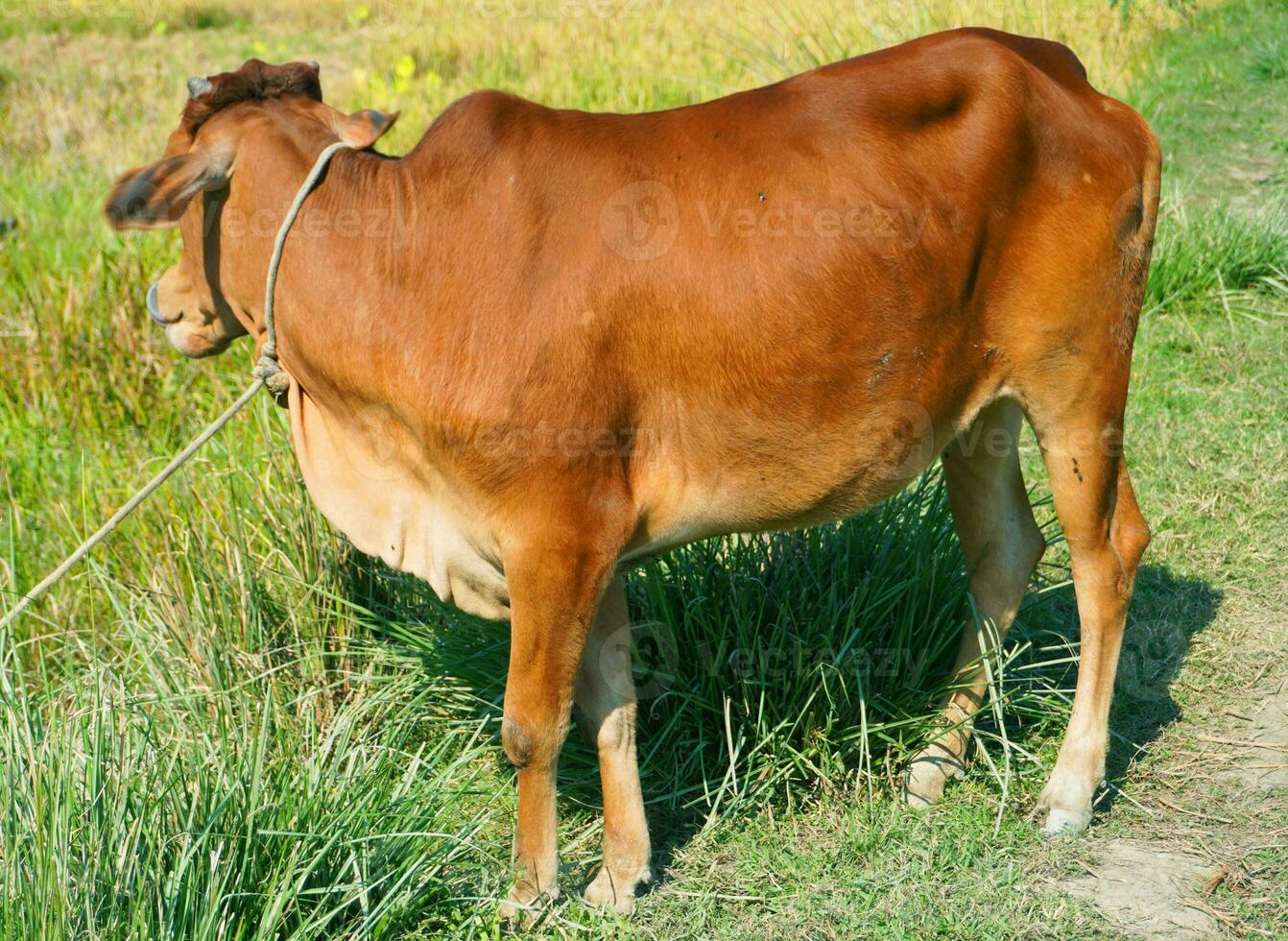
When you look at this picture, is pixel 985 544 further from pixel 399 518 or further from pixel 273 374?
pixel 273 374

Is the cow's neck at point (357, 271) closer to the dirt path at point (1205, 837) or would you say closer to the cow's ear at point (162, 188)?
the cow's ear at point (162, 188)

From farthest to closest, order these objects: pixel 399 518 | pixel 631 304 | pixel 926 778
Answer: pixel 926 778 < pixel 399 518 < pixel 631 304

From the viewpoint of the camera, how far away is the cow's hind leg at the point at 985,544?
3.62 metres

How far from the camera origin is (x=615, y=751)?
327 centimetres

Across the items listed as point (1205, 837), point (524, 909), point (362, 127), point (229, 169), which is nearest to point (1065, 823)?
point (1205, 837)

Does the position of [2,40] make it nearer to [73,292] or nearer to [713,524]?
[73,292]

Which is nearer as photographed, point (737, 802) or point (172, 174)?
point (172, 174)

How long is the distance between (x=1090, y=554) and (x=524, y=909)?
1.65 metres

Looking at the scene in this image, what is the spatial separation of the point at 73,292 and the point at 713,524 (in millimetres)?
4782

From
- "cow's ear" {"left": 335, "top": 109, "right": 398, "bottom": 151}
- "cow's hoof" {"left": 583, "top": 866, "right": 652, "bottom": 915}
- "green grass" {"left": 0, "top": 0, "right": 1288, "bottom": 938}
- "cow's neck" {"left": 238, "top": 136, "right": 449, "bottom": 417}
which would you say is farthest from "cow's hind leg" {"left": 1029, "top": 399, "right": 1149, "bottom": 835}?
"cow's ear" {"left": 335, "top": 109, "right": 398, "bottom": 151}

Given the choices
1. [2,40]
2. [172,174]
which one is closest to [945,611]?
[172,174]

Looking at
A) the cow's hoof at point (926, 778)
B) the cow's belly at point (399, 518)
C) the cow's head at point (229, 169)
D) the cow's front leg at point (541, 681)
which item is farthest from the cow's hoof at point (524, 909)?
the cow's head at point (229, 169)

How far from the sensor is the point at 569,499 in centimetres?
290

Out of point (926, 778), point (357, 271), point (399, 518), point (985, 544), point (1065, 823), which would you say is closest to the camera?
point (357, 271)
